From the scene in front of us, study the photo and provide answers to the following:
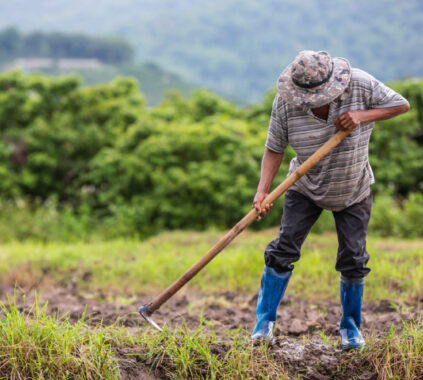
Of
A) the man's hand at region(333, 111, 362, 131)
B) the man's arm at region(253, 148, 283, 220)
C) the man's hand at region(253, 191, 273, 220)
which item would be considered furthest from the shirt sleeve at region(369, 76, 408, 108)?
the man's hand at region(253, 191, 273, 220)

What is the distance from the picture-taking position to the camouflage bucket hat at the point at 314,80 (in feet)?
9.20

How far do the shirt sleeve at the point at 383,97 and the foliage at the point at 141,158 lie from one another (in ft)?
19.6

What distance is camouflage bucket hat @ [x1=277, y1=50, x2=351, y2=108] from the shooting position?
2805mm

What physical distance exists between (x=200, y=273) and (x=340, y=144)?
3.39 metres

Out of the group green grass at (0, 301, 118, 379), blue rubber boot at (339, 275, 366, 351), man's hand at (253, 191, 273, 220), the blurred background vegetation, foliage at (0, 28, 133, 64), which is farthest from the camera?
foliage at (0, 28, 133, 64)

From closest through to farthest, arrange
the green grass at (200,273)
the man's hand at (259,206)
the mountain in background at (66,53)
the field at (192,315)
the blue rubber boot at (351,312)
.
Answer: the field at (192,315), the man's hand at (259,206), the blue rubber boot at (351,312), the green grass at (200,273), the mountain in background at (66,53)

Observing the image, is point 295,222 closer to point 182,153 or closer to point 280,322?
point 280,322

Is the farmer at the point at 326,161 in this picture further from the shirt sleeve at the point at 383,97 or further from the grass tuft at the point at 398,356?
the grass tuft at the point at 398,356

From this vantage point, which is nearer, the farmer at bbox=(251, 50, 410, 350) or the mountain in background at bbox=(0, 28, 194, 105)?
the farmer at bbox=(251, 50, 410, 350)

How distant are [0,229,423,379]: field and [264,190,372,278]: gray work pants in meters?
0.46

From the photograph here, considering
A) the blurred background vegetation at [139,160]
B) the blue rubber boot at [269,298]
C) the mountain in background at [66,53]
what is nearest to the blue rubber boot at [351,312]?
the blue rubber boot at [269,298]

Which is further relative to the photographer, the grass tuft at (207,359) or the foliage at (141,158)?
the foliage at (141,158)

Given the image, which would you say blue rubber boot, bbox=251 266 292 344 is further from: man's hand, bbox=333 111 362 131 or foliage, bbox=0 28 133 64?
foliage, bbox=0 28 133 64

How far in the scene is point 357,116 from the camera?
2881 mm
